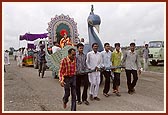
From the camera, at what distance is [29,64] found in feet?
59.3

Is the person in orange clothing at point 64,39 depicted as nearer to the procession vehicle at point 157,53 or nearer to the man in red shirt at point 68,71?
the man in red shirt at point 68,71

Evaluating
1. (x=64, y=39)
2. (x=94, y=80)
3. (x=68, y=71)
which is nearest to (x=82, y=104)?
(x=94, y=80)

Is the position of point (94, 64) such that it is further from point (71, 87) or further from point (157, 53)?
point (157, 53)

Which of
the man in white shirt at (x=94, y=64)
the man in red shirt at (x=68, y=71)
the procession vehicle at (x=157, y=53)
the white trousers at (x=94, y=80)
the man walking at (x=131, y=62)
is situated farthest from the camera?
the procession vehicle at (x=157, y=53)

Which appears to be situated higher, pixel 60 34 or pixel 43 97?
pixel 60 34

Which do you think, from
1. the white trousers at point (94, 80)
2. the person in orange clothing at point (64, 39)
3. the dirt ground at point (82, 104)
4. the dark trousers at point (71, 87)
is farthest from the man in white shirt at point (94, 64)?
the person in orange clothing at point (64, 39)

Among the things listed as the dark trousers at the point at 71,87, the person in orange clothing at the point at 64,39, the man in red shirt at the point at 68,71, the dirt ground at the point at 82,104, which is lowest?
the dirt ground at the point at 82,104

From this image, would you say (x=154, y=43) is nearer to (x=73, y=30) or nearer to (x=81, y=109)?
(x=73, y=30)

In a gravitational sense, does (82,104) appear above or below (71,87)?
below

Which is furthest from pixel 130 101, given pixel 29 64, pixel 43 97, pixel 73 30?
pixel 29 64

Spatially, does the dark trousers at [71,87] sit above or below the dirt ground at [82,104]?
above

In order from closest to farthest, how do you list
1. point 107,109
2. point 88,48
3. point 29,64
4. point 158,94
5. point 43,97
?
point 107,109 < point 43,97 < point 158,94 < point 88,48 < point 29,64

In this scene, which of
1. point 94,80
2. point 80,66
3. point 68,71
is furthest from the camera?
point 94,80

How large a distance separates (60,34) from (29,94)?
414cm
